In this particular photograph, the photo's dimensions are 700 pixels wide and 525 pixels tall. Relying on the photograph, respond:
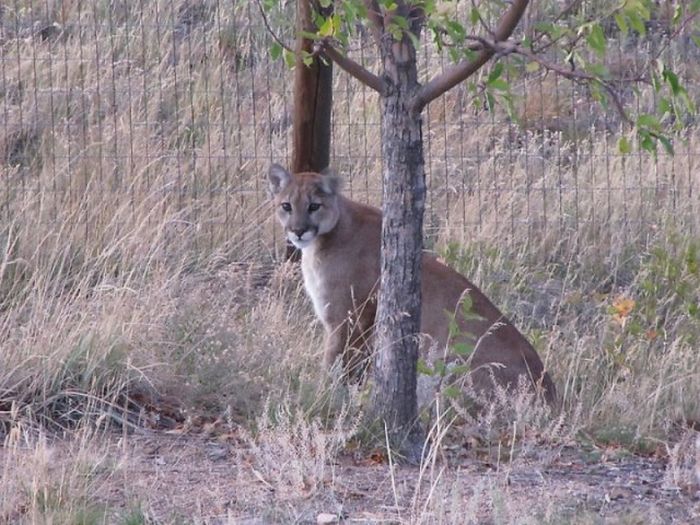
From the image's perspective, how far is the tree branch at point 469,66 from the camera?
16.7ft

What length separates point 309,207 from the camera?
308 inches

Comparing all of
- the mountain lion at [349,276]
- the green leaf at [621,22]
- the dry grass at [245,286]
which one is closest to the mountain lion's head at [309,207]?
the mountain lion at [349,276]

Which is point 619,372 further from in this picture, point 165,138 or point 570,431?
point 165,138

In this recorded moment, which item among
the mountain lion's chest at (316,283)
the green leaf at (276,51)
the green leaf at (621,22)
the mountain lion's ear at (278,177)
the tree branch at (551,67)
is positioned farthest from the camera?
the mountain lion's ear at (278,177)

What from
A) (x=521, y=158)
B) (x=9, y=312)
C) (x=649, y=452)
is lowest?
(x=649, y=452)

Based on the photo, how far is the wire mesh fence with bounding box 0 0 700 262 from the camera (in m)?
9.76

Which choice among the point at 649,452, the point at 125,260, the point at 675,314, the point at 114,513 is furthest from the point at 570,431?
the point at 125,260

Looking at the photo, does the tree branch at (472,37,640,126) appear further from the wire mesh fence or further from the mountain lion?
the wire mesh fence

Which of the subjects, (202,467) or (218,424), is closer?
(202,467)

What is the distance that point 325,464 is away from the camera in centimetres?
547

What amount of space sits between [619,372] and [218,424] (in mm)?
2454

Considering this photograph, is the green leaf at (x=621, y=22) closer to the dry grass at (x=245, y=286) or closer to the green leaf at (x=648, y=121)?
the green leaf at (x=648, y=121)

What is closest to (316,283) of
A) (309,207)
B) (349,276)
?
(349,276)

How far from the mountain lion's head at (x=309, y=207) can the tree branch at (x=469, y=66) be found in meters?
2.39
